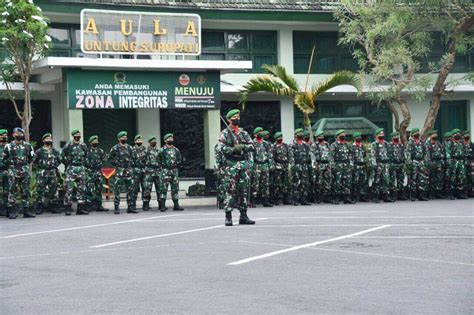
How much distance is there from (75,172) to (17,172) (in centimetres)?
152

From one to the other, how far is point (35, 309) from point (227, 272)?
263 cm

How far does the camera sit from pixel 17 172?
20938 mm

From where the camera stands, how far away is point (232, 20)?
Answer: 1168 inches

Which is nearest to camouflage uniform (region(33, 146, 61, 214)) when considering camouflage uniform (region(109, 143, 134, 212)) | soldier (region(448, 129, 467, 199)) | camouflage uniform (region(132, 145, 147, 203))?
camouflage uniform (region(109, 143, 134, 212))

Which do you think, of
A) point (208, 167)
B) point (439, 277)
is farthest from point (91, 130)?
point (439, 277)

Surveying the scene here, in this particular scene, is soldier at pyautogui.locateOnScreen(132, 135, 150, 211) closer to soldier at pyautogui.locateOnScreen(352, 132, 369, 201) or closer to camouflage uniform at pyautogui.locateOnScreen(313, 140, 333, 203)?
camouflage uniform at pyautogui.locateOnScreen(313, 140, 333, 203)

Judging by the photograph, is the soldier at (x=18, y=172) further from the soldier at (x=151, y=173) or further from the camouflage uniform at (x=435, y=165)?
the camouflage uniform at (x=435, y=165)

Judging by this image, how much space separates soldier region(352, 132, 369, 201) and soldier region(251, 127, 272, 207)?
276 centimetres

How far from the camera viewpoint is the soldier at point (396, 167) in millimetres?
24688

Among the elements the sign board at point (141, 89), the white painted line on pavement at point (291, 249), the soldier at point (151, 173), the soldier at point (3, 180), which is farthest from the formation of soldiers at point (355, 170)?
the white painted line on pavement at point (291, 249)

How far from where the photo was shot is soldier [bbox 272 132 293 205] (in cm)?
2373

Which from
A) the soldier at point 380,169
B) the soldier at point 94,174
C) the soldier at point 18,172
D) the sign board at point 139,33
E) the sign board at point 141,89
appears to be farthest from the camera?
the sign board at point 139,33

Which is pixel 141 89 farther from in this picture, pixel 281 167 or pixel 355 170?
pixel 355 170

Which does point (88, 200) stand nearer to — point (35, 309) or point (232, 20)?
point (232, 20)
